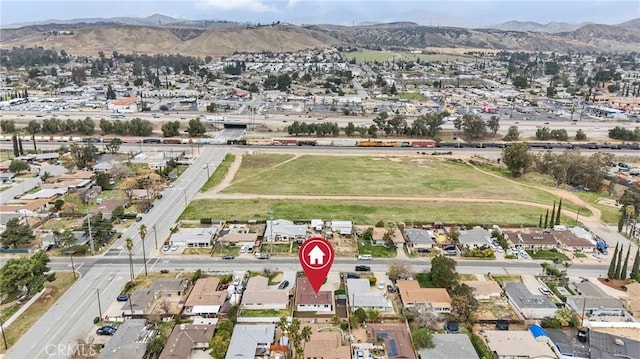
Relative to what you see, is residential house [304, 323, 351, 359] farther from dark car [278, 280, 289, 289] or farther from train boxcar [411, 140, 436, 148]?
train boxcar [411, 140, 436, 148]

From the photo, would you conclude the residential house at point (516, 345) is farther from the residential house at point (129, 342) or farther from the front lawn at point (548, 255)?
the residential house at point (129, 342)

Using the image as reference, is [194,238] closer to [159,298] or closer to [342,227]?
[159,298]

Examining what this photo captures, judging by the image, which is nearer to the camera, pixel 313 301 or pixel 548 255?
pixel 313 301

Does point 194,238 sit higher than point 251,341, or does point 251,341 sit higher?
point 194,238

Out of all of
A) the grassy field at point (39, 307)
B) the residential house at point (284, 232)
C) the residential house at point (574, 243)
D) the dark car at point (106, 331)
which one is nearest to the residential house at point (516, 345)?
the residential house at point (574, 243)

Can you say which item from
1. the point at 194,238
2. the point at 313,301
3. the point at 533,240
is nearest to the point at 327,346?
the point at 313,301
